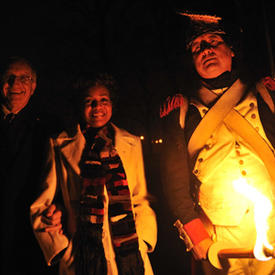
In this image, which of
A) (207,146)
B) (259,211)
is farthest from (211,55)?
(259,211)

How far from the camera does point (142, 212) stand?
361 cm

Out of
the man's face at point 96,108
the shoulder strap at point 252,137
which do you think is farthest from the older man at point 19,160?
the shoulder strap at point 252,137

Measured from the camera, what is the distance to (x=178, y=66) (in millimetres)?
4184

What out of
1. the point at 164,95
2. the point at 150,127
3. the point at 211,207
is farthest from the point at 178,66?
the point at 211,207

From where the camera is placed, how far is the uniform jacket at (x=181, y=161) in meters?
3.44

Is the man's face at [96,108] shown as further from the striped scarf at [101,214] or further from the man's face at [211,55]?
the man's face at [211,55]

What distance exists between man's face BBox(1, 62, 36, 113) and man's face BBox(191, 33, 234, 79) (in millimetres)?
1880

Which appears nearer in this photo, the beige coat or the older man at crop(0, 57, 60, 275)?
the beige coat

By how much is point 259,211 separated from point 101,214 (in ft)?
4.62

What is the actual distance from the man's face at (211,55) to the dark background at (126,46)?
35 centimetres

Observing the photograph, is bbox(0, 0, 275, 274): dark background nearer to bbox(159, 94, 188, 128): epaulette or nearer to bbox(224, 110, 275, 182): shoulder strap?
bbox(159, 94, 188, 128): epaulette

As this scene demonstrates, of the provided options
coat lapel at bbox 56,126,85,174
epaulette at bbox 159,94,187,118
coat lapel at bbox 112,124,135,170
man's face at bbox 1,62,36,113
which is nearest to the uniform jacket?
epaulette at bbox 159,94,187,118

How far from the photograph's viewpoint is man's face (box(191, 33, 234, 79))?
364 centimetres

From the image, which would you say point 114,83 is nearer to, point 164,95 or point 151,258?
point 164,95
